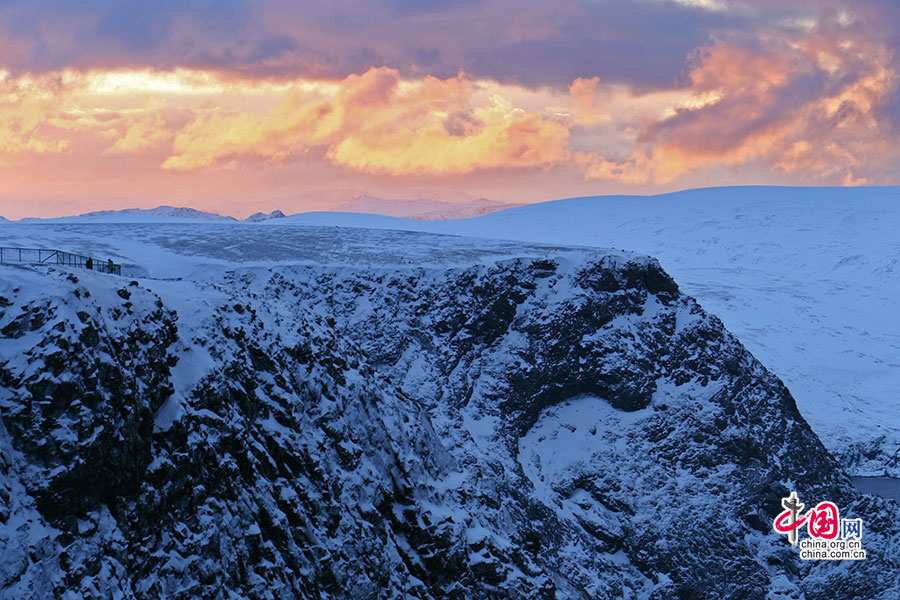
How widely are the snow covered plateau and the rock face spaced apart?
0.20m

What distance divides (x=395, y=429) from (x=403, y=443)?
124 centimetres

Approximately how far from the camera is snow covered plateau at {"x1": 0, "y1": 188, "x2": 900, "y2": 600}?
50.6m

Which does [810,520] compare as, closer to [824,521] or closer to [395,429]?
[824,521]

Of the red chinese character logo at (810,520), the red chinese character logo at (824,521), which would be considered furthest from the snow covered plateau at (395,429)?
the red chinese character logo at (824,521)

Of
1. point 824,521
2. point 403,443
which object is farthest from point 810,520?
point 403,443

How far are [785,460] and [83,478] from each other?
8751cm

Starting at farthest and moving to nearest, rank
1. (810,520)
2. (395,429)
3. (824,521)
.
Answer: (824,521)
(810,520)
(395,429)

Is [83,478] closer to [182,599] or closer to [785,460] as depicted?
[182,599]

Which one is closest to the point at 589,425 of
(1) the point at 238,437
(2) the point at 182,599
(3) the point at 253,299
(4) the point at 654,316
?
(4) the point at 654,316

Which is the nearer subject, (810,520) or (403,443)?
(403,443)

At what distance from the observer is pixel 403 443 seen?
76.8m

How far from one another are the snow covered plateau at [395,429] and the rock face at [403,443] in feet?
0.67

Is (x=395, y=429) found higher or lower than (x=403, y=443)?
higher

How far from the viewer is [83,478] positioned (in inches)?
1933
